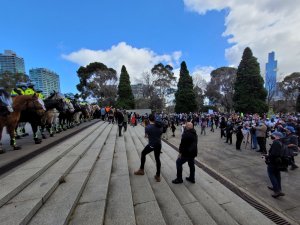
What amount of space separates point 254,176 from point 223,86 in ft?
144

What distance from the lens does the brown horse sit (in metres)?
5.29

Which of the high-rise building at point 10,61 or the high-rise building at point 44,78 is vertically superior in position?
the high-rise building at point 10,61

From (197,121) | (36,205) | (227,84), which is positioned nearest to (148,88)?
(227,84)

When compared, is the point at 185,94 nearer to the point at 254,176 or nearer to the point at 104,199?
the point at 254,176

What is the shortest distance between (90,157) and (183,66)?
43.0 meters

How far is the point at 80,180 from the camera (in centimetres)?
391

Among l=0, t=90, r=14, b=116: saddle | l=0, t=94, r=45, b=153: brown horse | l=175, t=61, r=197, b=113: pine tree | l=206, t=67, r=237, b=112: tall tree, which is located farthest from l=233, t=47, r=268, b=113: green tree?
l=0, t=90, r=14, b=116: saddle

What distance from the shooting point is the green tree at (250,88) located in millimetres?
33781

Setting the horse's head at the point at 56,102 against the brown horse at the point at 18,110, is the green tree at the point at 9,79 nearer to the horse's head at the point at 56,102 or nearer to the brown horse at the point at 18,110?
the horse's head at the point at 56,102

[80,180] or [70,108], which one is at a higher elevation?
[70,108]

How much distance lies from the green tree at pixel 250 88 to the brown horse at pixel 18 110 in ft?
121

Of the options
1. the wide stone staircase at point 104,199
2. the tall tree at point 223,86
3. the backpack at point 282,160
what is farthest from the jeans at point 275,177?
the tall tree at point 223,86

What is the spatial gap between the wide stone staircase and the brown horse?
4.53ft

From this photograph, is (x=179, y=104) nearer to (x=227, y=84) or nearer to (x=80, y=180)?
(x=227, y=84)
